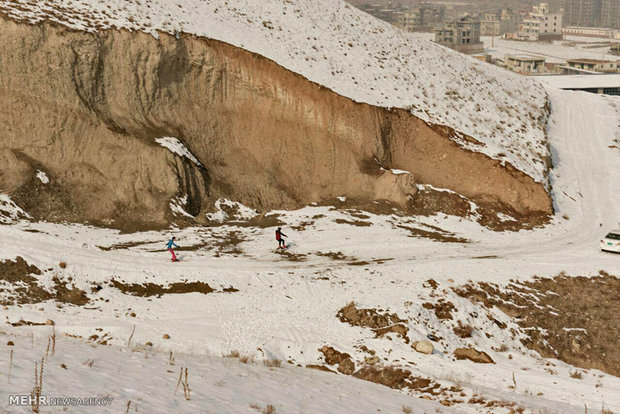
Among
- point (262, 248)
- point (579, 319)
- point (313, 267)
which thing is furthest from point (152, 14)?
point (579, 319)

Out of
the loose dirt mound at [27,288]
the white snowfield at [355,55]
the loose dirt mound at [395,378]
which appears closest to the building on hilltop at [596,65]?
the white snowfield at [355,55]

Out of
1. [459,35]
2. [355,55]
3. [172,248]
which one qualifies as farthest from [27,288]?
[459,35]

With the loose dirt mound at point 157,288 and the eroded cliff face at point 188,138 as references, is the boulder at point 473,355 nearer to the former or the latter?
the loose dirt mound at point 157,288

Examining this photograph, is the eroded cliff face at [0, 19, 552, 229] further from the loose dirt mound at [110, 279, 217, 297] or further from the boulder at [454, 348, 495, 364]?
the boulder at [454, 348, 495, 364]

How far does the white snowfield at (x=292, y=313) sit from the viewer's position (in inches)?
620

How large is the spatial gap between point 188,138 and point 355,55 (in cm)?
1427

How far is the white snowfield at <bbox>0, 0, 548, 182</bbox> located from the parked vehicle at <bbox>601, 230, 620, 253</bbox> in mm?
7005

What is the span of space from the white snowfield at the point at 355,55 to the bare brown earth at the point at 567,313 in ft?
38.5

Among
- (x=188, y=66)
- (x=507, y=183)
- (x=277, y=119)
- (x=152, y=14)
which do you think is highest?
(x=152, y=14)

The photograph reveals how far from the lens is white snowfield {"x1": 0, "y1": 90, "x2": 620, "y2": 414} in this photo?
51.7ft

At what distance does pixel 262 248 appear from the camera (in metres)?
30.7

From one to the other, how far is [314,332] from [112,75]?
846 inches

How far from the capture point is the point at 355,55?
45.3m

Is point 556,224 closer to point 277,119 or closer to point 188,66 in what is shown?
point 277,119
